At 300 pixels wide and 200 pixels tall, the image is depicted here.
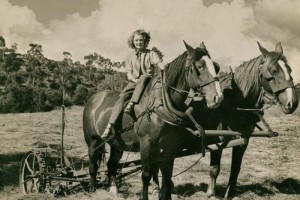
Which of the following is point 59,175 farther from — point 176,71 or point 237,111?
point 237,111

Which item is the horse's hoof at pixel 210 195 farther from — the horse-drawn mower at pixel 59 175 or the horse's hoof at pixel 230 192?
the horse-drawn mower at pixel 59 175

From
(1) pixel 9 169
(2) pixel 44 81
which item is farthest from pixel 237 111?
(2) pixel 44 81

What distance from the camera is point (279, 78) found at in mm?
6422

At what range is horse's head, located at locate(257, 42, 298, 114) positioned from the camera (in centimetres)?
627

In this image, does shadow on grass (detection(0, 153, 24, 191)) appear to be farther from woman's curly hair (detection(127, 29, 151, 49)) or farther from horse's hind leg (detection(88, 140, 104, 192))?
woman's curly hair (detection(127, 29, 151, 49))

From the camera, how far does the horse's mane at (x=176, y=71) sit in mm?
6043

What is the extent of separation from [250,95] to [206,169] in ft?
15.6

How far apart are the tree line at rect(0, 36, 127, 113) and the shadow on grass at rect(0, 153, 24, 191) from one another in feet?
54.3

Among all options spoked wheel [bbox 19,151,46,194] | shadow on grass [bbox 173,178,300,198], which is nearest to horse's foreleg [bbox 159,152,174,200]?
shadow on grass [bbox 173,178,300,198]

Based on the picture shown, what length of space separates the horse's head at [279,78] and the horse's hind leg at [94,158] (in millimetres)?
4020

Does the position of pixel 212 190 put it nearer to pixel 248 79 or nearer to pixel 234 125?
pixel 234 125

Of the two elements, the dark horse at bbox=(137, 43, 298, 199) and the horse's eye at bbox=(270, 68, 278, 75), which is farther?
the horse's eye at bbox=(270, 68, 278, 75)

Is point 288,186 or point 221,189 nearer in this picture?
point 221,189

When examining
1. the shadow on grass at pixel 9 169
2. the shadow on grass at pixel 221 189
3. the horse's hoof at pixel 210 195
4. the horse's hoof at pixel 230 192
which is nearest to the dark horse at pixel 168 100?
the horse's hoof at pixel 210 195
